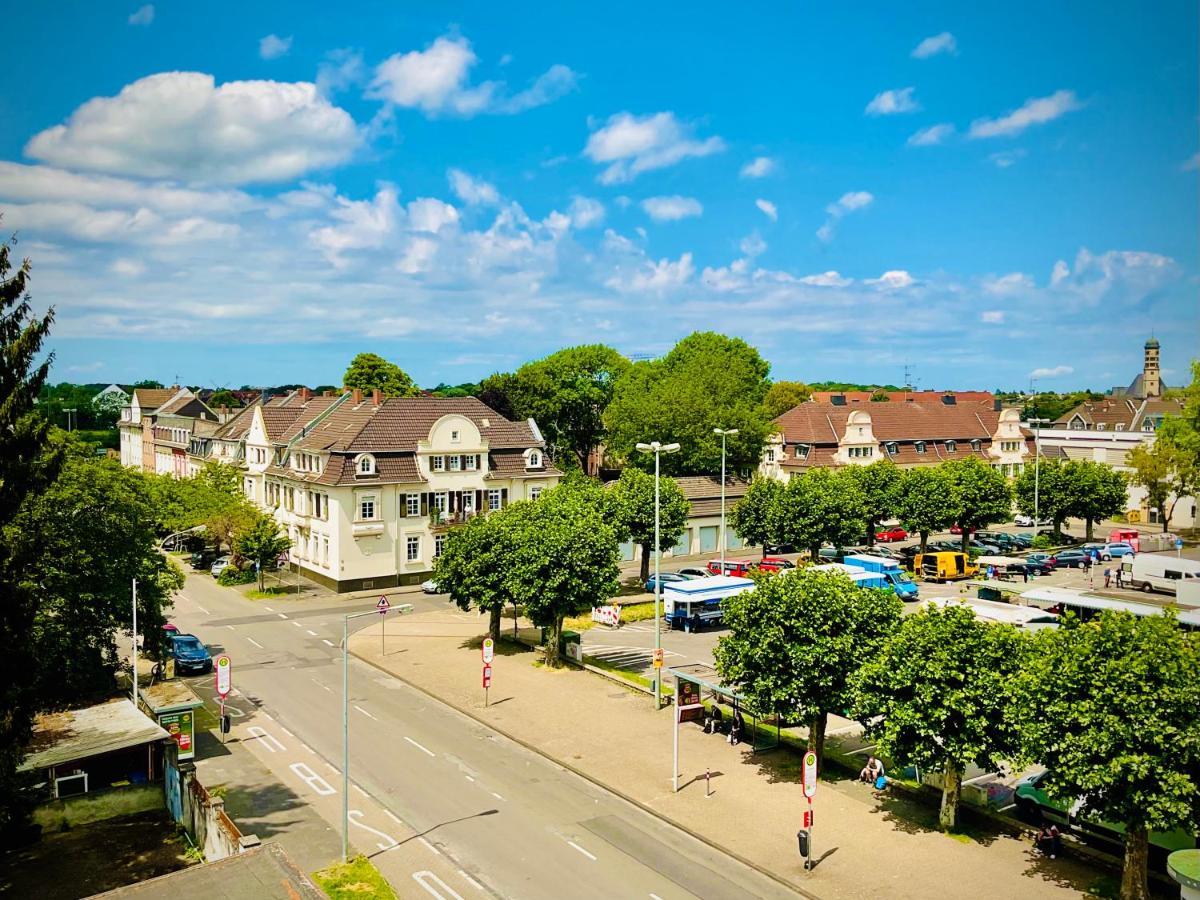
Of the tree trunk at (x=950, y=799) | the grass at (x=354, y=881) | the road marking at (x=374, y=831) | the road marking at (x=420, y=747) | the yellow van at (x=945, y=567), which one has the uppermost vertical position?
the yellow van at (x=945, y=567)

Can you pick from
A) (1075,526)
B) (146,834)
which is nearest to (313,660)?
(146,834)

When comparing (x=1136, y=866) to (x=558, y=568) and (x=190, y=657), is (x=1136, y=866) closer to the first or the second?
(x=558, y=568)

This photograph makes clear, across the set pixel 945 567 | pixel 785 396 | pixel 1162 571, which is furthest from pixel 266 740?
pixel 785 396

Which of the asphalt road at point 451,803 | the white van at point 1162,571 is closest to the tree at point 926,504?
the white van at point 1162,571

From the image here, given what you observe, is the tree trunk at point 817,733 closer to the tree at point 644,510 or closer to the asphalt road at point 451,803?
the asphalt road at point 451,803

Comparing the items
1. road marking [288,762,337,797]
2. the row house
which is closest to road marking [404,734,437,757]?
road marking [288,762,337,797]
